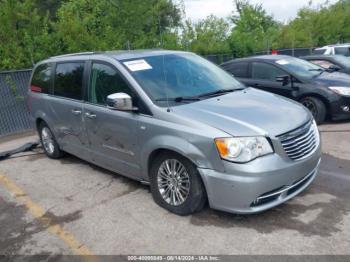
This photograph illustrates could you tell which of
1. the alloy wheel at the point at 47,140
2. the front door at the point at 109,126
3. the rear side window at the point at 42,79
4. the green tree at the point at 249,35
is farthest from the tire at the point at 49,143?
the green tree at the point at 249,35

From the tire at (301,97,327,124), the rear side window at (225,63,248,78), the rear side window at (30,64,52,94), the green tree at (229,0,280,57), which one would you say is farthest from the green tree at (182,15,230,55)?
the rear side window at (30,64,52,94)

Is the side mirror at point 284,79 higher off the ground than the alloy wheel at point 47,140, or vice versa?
the side mirror at point 284,79

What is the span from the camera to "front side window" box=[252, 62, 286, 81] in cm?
832

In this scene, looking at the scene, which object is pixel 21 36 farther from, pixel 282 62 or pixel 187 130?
pixel 187 130

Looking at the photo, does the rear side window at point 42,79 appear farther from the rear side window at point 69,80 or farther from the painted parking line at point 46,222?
the painted parking line at point 46,222

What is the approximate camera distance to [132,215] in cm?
427

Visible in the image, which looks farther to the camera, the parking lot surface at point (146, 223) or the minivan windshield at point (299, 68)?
the minivan windshield at point (299, 68)

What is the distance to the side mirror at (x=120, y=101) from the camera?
4176 millimetres

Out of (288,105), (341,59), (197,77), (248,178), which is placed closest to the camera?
(248,178)

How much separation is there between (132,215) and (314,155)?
2.13 m

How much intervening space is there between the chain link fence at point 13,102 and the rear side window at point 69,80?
4466 mm

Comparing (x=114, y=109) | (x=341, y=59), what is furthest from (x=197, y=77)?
(x=341, y=59)

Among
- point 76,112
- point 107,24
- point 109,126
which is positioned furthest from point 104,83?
point 107,24

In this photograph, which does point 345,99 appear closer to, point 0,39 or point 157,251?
point 157,251
